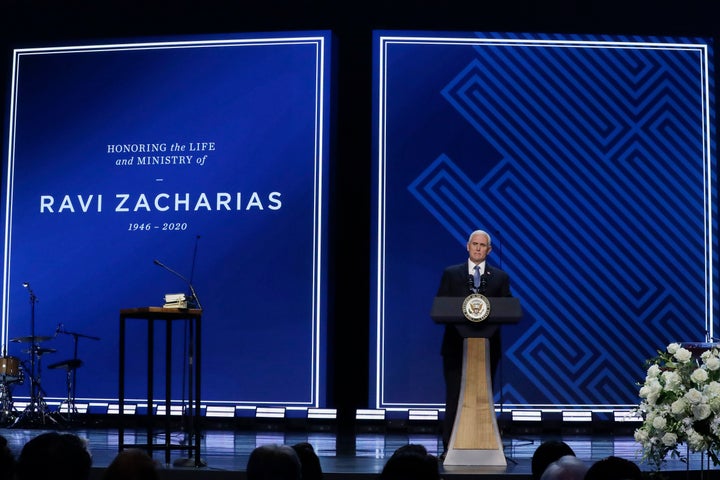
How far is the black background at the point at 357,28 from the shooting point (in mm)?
9250

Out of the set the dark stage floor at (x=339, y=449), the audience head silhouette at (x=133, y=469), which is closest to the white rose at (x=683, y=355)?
the dark stage floor at (x=339, y=449)

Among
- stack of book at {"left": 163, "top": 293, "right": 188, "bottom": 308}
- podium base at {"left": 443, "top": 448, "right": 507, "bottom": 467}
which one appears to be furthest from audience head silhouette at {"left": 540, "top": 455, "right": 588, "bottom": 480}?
stack of book at {"left": 163, "top": 293, "right": 188, "bottom": 308}

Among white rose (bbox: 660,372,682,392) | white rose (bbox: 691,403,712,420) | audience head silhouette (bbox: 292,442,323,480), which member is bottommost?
audience head silhouette (bbox: 292,442,323,480)

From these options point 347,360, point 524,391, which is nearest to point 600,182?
point 524,391

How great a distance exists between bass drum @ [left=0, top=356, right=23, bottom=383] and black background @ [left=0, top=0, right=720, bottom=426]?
2063mm

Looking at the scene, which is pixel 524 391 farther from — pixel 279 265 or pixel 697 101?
pixel 697 101

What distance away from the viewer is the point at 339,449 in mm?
7055

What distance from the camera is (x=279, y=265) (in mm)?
9078

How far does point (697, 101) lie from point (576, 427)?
3.14m

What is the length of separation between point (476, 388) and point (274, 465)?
2951 mm

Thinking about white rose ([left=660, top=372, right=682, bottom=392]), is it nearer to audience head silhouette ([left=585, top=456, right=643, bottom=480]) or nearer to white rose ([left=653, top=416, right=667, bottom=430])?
white rose ([left=653, top=416, right=667, bottom=430])

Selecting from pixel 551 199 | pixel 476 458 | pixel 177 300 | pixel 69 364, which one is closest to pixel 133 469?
pixel 177 300

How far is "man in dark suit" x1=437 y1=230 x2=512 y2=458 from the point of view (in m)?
6.02

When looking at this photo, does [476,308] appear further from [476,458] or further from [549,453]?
[549,453]
